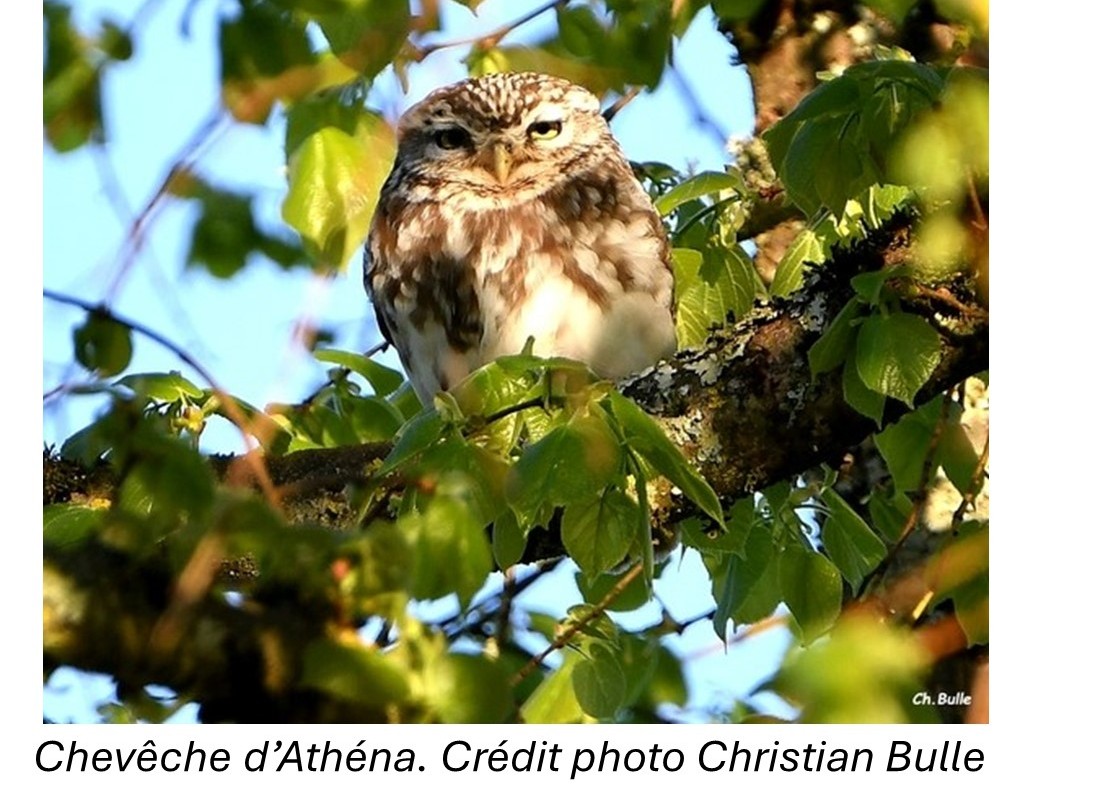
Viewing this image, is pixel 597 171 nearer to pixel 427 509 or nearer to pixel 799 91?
pixel 799 91

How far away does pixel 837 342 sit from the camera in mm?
1643

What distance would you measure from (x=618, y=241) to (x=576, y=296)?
0.40 feet

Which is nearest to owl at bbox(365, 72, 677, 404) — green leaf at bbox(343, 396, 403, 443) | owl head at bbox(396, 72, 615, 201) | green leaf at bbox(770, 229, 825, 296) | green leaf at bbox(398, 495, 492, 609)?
owl head at bbox(396, 72, 615, 201)

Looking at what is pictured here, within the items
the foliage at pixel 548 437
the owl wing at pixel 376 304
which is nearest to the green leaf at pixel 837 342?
the foliage at pixel 548 437

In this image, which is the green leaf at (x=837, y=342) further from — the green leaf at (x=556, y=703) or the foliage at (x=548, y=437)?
the green leaf at (x=556, y=703)

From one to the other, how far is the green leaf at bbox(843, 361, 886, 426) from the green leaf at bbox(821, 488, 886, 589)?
334 millimetres

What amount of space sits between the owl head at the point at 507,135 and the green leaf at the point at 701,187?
0.40 m

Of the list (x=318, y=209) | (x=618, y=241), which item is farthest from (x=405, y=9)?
(x=618, y=241)

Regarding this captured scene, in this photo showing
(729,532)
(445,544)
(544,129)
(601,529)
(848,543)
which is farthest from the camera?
(544,129)

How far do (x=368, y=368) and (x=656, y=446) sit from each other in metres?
1.20

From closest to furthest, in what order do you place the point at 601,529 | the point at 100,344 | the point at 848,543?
the point at 100,344, the point at 601,529, the point at 848,543

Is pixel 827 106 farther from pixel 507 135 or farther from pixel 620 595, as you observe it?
pixel 507 135

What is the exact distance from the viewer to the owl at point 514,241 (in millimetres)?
2373

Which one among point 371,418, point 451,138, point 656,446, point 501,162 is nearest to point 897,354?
point 656,446
